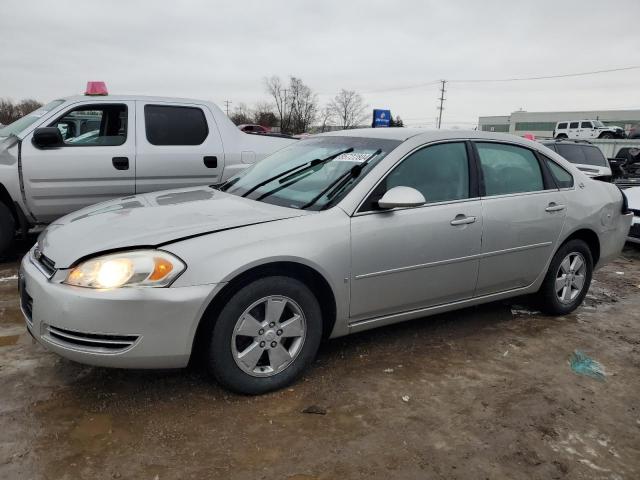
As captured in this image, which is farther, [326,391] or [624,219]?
[624,219]

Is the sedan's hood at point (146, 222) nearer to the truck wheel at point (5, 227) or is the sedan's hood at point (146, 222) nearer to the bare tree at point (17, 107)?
the truck wheel at point (5, 227)

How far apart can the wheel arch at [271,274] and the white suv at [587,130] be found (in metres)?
35.9

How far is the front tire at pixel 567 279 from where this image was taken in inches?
169

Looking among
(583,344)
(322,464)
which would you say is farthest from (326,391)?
(583,344)

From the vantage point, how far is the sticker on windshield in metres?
Result: 3.52

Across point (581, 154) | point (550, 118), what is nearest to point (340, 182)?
point (581, 154)

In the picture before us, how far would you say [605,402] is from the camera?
3.09m

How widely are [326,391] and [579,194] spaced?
2.78 meters

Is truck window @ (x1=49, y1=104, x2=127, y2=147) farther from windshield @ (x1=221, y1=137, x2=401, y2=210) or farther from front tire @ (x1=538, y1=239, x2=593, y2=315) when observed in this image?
front tire @ (x1=538, y1=239, x2=593, y2=315)

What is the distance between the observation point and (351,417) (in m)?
2.81

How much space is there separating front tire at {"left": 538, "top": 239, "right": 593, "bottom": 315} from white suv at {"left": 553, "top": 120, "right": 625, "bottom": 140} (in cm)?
3366

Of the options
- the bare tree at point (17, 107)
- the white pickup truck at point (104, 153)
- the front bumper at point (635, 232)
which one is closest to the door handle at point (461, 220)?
the white pickup truck at point (104, 153)

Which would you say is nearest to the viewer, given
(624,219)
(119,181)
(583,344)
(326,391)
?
(326,391)

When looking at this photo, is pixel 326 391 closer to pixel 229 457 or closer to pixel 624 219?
pixel 229 457
